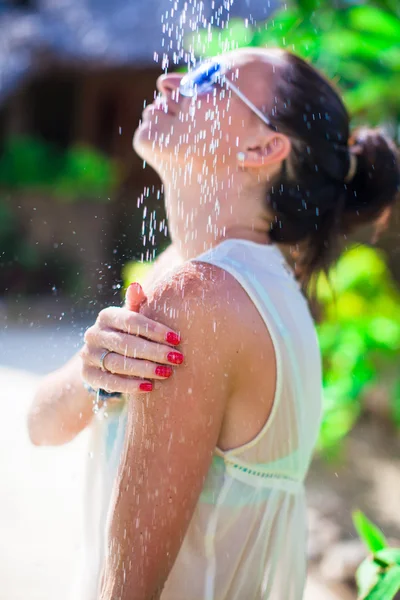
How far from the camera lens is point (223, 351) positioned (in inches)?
60.8

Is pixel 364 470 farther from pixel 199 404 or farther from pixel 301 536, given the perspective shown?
pixel 199 404

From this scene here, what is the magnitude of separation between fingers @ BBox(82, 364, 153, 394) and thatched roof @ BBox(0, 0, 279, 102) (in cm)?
977

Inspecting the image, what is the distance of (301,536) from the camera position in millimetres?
1891

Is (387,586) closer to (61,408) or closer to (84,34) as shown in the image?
(61,408)

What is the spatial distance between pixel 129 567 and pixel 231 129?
1077 mm

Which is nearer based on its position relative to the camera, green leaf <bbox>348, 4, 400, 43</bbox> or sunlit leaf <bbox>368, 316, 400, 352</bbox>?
green leaf <bbox>348, 4, 400, 43</bbox>

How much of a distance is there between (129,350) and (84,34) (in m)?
11.6

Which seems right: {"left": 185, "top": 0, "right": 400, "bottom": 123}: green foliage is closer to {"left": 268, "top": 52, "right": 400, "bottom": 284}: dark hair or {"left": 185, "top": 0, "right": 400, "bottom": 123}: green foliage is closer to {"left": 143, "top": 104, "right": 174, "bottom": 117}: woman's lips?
{"left": 268, "top": 52, "right": 400, "bottom": 284}: dark hair

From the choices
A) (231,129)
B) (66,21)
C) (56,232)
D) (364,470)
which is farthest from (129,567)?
(66,21)

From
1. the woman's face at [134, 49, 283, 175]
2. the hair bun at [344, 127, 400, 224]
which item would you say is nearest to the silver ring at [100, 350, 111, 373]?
the woman's face at [134, 49, 283, 175]

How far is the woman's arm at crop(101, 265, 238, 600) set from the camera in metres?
1.49


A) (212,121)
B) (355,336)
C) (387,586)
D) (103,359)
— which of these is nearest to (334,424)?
(355,336)

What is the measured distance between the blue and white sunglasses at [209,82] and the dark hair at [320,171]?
0.21ft

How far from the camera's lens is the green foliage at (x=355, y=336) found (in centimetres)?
374
